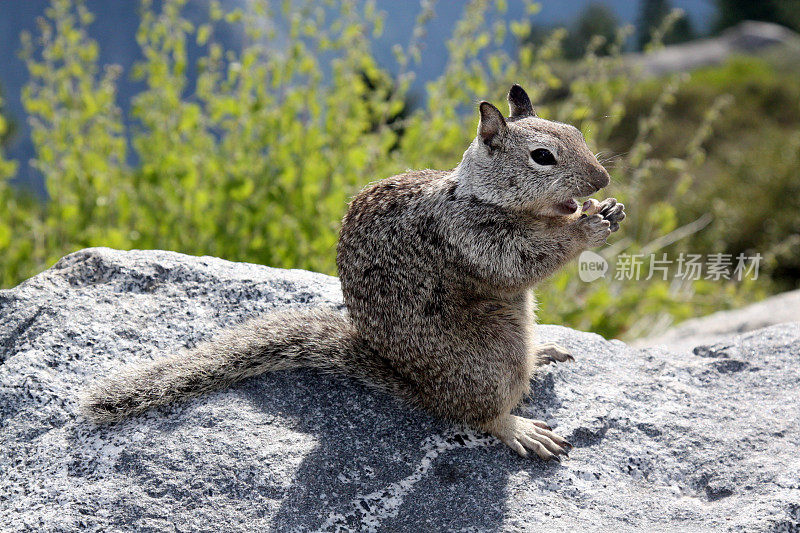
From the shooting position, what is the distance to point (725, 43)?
28219 millimetres

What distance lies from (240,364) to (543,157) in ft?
4.94

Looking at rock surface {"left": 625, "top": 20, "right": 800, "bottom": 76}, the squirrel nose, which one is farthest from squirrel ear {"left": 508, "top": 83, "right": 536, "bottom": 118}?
rock surface {"left": 625, "top": 20, "right": 800, "bottom": 76}

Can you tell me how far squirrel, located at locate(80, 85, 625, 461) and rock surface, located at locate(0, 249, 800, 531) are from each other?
0.31ft

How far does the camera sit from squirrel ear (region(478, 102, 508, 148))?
10.5 feet

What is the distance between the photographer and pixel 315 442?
10.3ft

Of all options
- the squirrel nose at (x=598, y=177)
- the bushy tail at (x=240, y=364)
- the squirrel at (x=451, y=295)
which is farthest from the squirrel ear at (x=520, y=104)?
the bushy tail at (x=240, y=364)

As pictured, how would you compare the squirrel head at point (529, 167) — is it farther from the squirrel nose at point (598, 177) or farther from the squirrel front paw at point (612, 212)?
the squirrel front paw at point (612, 212)

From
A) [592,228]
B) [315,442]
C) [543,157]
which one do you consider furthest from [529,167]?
[315,442]

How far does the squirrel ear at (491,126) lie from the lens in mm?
3203

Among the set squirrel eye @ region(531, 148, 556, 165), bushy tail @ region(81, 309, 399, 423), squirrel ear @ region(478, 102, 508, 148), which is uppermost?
squirrel ear @ region(478, 102, 508, 148)

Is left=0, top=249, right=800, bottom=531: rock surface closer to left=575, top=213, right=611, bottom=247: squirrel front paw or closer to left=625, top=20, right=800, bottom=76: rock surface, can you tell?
left=575, top=213, right=611, bottom=247: squirrel front paw

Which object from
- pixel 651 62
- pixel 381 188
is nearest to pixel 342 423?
pixel 381 188

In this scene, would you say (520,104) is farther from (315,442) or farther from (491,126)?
(315,442)

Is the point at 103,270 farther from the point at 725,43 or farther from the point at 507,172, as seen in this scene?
the point at 725,43
